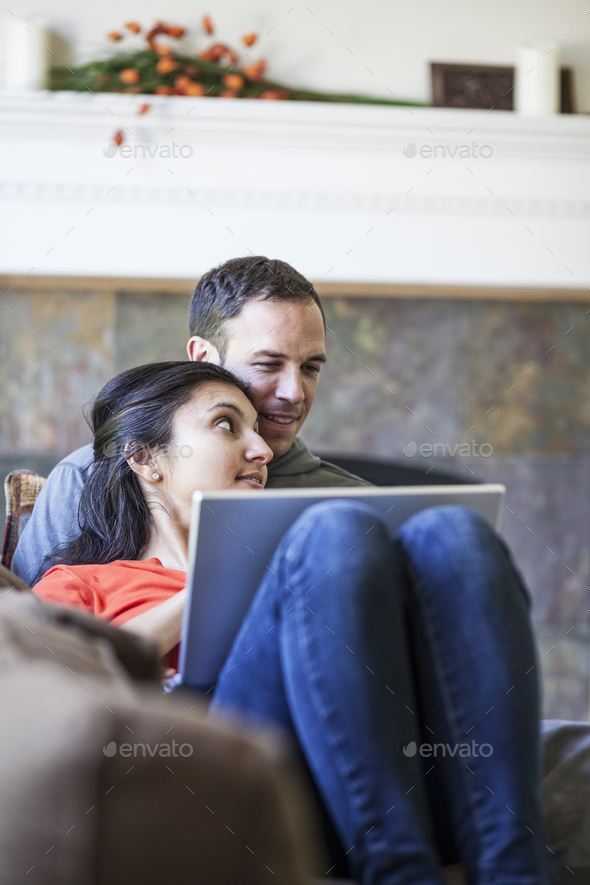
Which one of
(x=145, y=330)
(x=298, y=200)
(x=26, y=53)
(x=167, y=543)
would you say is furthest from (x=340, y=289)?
(x=167, y=543)

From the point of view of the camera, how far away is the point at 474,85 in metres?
2.38

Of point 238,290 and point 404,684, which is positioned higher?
point 238,290

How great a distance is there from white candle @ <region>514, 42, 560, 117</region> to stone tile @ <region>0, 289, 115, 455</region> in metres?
1.46

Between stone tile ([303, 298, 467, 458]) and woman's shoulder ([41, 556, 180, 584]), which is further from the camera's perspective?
stone tile ([303, 298, 467, 458])

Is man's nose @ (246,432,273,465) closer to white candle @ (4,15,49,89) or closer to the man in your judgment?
the man

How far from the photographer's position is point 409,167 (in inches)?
91.6

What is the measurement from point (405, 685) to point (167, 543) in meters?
0.49

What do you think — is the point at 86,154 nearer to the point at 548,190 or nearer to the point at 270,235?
the point at 270,235

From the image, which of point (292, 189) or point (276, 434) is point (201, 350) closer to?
point (276, 434)

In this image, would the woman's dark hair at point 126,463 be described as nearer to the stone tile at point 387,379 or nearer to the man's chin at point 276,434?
the man's chin at point 276,434

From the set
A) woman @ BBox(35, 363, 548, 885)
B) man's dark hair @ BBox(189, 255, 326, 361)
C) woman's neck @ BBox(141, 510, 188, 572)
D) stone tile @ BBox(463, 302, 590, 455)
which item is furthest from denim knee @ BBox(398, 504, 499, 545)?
stone tile @ BBox(463, 302, 590, 455)

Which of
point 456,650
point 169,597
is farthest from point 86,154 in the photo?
point 456,650

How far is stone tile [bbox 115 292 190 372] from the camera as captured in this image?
237 centimetres

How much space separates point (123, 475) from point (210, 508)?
45 centimetres
